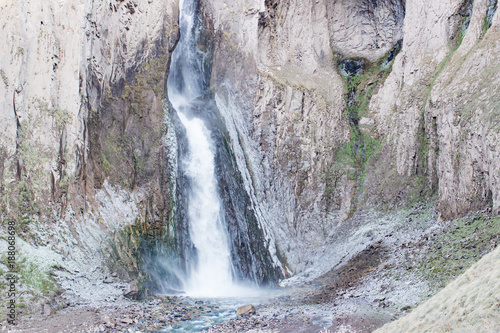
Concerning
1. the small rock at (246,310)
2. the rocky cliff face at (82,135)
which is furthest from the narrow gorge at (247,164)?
the small rock at (246,310)

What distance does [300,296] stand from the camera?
14.7m

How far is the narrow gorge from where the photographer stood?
12.3 meters

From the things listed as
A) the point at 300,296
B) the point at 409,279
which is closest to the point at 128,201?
the point at 300,296

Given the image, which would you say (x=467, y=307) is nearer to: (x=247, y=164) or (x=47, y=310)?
(x=47, y=310)

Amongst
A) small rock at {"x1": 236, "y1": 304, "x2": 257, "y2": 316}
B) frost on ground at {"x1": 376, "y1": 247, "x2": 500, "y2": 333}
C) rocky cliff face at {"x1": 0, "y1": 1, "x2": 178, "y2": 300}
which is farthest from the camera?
rocky cliff face at {"x1": 0, "y1": 1, "x2": 178, "y2": 300}

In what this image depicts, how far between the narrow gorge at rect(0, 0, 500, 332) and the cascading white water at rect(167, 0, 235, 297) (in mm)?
98

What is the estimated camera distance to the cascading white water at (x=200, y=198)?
686 inches

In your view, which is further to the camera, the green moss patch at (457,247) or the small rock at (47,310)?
the small rock at (47,310)

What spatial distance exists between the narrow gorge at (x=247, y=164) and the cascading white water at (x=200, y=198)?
0.32ft

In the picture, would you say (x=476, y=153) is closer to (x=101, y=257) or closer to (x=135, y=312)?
(x=135, y=312)

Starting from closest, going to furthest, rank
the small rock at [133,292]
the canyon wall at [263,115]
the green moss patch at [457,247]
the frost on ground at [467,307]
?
1. the frost on ground at [467,307]
2. the green moss patch at [457,247]
3. the small rock at [133,292]
4. the canyon wall at [263,115]

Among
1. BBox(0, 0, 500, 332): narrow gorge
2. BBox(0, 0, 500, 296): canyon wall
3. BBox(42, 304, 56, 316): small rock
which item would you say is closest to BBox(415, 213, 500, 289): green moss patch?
BBox(0, 0, 500, 332): narrow gorge

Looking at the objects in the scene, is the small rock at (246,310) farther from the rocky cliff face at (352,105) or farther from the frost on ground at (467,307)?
the rocky cliff face at (352,105)

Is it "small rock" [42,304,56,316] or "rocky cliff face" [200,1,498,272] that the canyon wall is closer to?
"rocky cliff face" [200,1,498,272]
